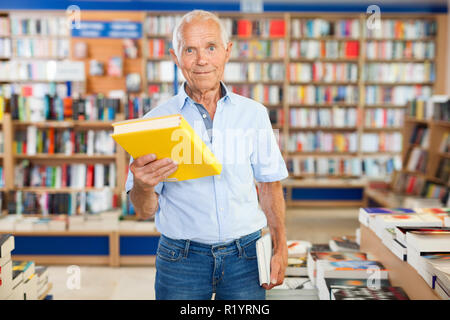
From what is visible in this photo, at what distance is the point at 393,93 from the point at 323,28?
145 centimetres

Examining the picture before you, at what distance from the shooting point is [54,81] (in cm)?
753

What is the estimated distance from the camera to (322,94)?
687cm

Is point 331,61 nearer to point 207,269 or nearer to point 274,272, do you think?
point 274,272

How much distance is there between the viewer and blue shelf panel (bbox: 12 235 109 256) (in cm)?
402

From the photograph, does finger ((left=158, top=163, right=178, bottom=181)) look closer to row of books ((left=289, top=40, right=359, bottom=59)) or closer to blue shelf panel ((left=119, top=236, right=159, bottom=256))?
blue shelf panel ((left=119, top=236, right=159, bottom=256))

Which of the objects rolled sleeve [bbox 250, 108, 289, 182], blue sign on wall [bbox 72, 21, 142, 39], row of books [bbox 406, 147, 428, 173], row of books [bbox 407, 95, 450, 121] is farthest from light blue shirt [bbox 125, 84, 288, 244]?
row of books [bbox 406, 147, 428, 173]

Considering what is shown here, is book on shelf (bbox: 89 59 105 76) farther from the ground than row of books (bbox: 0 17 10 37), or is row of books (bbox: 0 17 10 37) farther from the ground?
row of books (bbox: 0 17 10 37)

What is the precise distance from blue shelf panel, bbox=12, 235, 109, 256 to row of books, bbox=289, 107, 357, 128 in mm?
3784

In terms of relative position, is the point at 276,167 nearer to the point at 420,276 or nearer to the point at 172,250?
the point at 172,250

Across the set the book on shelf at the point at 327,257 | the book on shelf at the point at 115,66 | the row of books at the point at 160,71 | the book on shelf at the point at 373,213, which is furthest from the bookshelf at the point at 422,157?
the book on shelf at the point at 115,66

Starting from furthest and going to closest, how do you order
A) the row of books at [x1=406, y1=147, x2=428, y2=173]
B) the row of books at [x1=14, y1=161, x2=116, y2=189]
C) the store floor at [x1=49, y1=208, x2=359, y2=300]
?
the row of books at [x1=406, y1=147, x2=428, y2=173] < the row of books at [x1=14, y1=161, x2=116, y2=189] < the store floor at [x1=49, y1=208, x2=359, y2=300]
